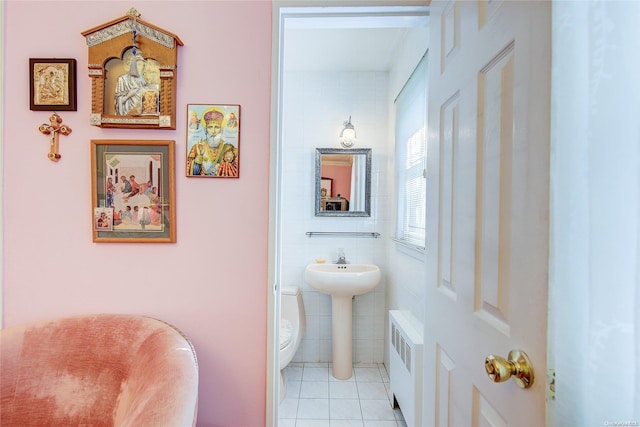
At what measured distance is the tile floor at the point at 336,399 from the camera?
6.11 feet

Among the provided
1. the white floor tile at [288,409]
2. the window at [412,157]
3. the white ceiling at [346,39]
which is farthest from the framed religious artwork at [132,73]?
the white floor tile at [288,409]

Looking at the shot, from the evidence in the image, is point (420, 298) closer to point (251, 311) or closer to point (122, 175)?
point (251, 311)

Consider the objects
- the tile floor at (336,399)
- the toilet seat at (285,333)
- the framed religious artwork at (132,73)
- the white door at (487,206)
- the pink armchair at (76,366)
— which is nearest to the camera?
the white door at (487,206)

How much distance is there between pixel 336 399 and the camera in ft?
6.81

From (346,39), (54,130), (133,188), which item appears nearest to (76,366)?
(133,188)

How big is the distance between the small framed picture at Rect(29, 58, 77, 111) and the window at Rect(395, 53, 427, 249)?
5.50 ft

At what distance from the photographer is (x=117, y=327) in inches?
45.2

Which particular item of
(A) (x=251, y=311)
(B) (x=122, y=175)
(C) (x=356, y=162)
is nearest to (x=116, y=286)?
(B) (x=122, y=175)

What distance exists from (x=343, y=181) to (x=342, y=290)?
93 centimetres

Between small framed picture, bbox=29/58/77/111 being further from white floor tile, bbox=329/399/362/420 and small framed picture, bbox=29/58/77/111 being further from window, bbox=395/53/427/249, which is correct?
white floor tile, bbox=329/399/362/420

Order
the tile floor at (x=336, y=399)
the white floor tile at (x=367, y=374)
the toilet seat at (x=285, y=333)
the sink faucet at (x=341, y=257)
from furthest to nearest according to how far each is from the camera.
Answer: the sink faucet at (x=341, y=257), the white floor tile at (x=367, y=374), the toilet seat at (x=285, y=333), the tile floor at (x=336, y=399)

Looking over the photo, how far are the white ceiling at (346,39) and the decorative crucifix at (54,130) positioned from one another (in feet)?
3.42

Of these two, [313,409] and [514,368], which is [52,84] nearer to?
[514,368]

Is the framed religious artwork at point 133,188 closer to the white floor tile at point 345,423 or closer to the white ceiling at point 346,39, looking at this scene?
the white ceiling at point 346,39
